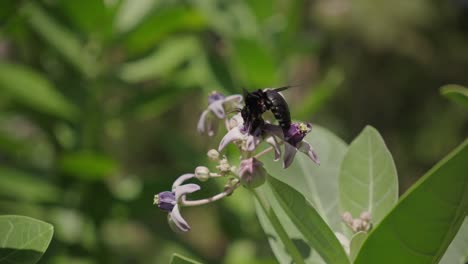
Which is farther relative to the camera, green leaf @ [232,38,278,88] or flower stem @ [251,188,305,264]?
green leaf @ [232,38,278,88]

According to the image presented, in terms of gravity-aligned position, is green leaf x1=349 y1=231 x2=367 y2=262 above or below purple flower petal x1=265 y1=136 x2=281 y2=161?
below

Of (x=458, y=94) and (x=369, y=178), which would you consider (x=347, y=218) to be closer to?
(x=369, y=178)

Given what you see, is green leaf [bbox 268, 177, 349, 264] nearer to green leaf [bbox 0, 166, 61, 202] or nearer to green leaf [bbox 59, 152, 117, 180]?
green leaf [bbox 59, 152, 117, 180]

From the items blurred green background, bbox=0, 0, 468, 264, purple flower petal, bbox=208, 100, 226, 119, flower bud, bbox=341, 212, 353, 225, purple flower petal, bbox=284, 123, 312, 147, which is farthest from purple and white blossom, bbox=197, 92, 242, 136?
blurred green background, bbox=0, 0, 468, 264

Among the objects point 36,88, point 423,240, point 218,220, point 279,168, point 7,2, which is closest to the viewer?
point 423,240

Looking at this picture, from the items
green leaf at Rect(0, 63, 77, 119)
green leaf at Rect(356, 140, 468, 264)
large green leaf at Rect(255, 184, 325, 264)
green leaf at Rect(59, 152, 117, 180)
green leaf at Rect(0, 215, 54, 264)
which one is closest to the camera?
green leaf at Rect(356, 140, 468, 264)

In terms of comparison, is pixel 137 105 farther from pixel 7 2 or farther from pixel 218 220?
pixel 7 2

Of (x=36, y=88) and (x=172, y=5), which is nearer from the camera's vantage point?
(x=36, y=88)

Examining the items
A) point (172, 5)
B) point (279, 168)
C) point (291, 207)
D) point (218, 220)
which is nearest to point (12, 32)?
point (172, 5)
